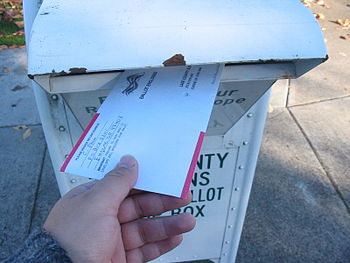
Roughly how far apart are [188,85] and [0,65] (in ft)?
13.2

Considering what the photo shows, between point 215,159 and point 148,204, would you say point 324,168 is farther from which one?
point 148,204

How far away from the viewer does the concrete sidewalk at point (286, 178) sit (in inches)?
90.7

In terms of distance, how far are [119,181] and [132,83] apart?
32 cm

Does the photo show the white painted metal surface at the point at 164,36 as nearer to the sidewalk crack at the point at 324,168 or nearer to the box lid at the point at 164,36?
the box lid at the point at 164,36

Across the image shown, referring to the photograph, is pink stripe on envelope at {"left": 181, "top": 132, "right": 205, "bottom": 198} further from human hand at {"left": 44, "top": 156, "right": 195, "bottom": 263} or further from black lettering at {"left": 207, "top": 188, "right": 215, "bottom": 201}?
black lettering at {"left": 207, "top": 188, "right": 215, "bottom": 201}

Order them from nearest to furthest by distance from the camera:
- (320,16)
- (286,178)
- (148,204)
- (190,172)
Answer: (190,172) < (148,204) < (286,178) < (320,16)

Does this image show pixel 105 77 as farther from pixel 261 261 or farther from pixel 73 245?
pixel 261 261

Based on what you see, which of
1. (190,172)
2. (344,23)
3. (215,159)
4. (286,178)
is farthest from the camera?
(344,23)

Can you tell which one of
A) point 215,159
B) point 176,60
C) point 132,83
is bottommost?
point 215,159

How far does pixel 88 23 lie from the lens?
1.01 m

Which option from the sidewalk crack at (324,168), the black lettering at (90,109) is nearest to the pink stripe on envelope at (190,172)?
the black lettering at (90,109)

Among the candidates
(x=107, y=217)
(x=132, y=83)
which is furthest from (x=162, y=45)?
(x=107, y=217)

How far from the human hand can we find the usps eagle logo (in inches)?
8.7

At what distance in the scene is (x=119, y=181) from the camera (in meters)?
0.93
